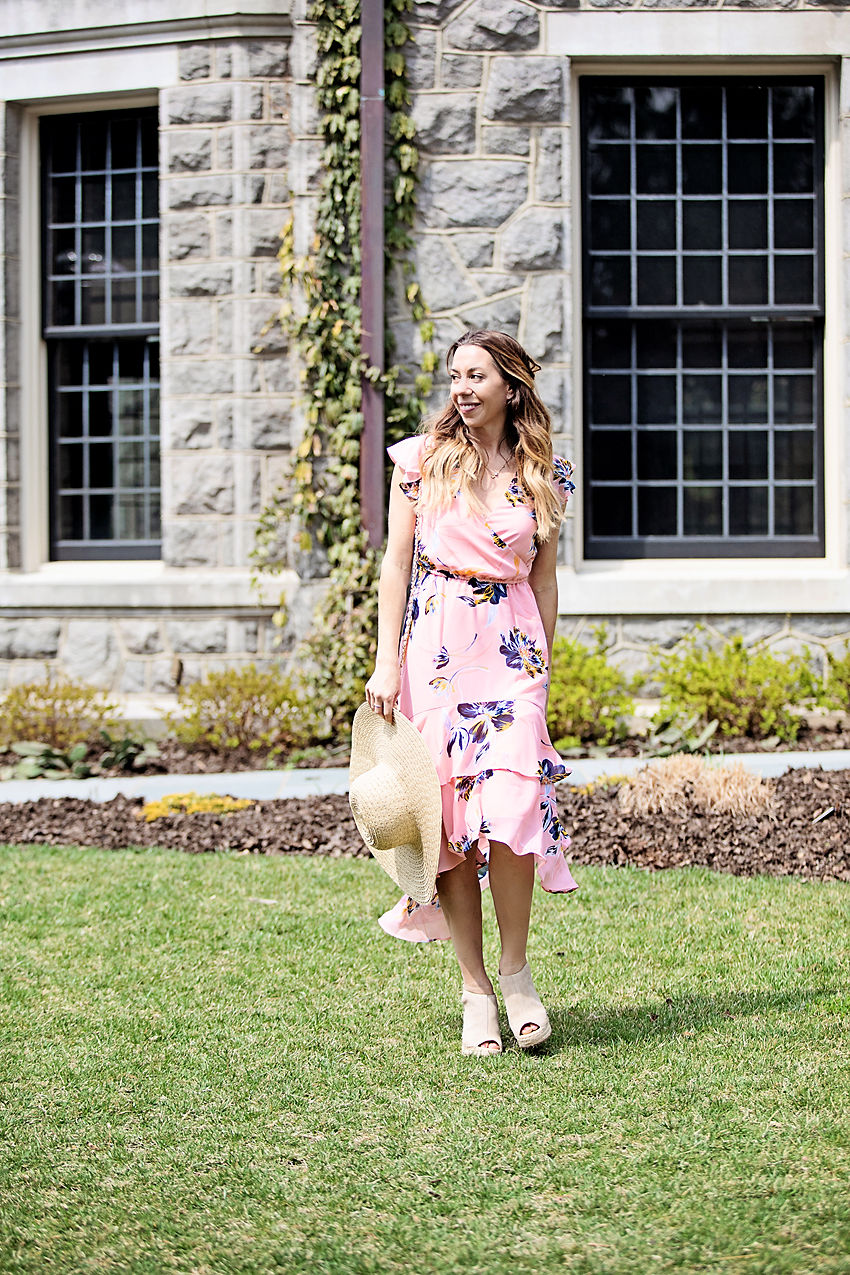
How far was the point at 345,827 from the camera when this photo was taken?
231 inches

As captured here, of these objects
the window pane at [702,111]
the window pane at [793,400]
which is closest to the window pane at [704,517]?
the window pane at [793,400]

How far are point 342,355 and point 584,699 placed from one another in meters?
2.44

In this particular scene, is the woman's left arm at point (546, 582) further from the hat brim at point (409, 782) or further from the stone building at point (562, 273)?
the stone building at point (562, 273)

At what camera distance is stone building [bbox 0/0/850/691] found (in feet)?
25.9

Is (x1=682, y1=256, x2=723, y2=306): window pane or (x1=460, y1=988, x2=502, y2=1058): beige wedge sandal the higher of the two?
(x1=682, y1=256, x2=723, y2=306): window pane

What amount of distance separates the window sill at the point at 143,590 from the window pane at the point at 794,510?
305cm

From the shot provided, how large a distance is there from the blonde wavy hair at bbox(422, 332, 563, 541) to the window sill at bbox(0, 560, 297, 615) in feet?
15.7

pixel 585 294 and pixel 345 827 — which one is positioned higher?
pixel 585 294

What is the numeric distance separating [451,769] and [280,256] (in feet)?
17.9

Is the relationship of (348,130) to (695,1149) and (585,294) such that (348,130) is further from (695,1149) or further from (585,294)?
(695,1149)

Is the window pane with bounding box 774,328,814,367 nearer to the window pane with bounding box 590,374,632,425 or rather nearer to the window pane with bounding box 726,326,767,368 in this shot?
the window pane with bounding box 726,326,767,368

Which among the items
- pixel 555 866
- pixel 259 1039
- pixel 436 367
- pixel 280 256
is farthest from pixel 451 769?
pixel 280 256

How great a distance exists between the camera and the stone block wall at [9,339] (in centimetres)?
867

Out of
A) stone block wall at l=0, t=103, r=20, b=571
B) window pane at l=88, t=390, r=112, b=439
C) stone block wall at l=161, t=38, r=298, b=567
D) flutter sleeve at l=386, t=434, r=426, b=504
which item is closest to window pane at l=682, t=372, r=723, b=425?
stone block wall at l=161, t=38, r=298, b=567
